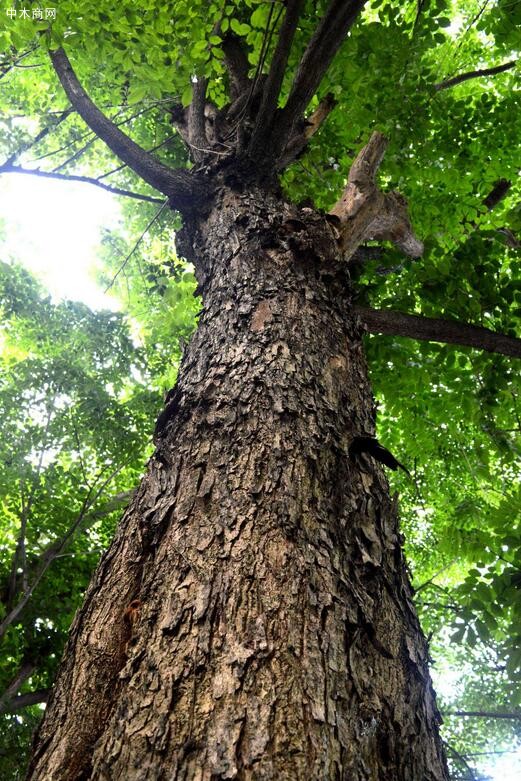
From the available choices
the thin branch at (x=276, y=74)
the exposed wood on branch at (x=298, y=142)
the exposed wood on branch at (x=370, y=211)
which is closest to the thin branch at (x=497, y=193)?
the exposed wood on branch at (x=370, y=211)

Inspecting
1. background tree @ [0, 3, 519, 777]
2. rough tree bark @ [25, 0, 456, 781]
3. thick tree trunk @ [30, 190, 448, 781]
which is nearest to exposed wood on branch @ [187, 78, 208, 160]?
background tree @ [0, 3, 519, 777]

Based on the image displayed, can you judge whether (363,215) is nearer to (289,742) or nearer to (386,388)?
(386,388)

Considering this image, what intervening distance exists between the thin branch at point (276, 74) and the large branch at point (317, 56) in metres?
0.09

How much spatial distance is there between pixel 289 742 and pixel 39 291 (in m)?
7.22

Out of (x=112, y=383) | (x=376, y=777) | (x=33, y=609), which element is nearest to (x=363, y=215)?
(x=376, y=777)

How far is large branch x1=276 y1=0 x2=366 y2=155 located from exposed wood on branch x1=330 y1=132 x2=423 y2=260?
1.98ft

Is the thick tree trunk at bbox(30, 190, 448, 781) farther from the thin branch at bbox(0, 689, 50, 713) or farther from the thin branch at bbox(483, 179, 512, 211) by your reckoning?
the thin branch at bbox(483, 179, 512, 211)

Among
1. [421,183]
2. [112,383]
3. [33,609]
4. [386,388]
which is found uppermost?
[421,183]

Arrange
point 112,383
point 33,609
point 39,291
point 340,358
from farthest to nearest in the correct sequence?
point 39,291
point 112,383
point 33,609
point 340,358

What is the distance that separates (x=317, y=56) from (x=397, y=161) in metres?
1.83

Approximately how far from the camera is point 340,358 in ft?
7.40

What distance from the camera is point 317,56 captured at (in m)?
2.81

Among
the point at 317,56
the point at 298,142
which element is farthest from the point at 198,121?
the point at 317,56

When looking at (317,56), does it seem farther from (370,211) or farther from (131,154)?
(131,154)
